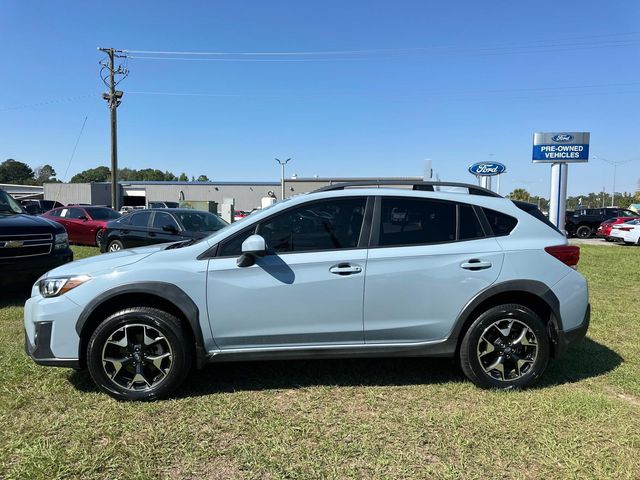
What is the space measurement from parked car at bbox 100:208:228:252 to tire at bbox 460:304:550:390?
7433 millimetres

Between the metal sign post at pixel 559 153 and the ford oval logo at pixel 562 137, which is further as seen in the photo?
the ford oval logo at pixel 562 137

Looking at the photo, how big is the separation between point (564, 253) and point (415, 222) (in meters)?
1.29

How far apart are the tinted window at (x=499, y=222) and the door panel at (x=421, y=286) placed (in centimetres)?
24

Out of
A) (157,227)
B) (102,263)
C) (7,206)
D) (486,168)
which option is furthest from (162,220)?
(486,168)

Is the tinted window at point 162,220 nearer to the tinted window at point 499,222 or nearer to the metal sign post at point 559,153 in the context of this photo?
the tinted window at point 499,222

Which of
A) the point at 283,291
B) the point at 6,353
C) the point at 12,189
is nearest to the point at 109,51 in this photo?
the point at 6,353

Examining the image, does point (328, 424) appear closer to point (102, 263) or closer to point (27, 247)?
point (102, 263)

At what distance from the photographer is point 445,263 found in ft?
12.3

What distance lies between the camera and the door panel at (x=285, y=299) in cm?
360

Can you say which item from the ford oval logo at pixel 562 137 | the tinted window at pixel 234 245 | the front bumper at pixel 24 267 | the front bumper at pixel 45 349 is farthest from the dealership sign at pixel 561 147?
the front bumper at pixel 45 349

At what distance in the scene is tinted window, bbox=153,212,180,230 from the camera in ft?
35.4

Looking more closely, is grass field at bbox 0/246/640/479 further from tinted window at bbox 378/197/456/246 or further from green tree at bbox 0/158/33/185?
green tree at bbox 0/158/33/185

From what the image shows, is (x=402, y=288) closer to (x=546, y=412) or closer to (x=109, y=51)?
(x=546, y=412)

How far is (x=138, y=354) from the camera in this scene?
3.59 meters
